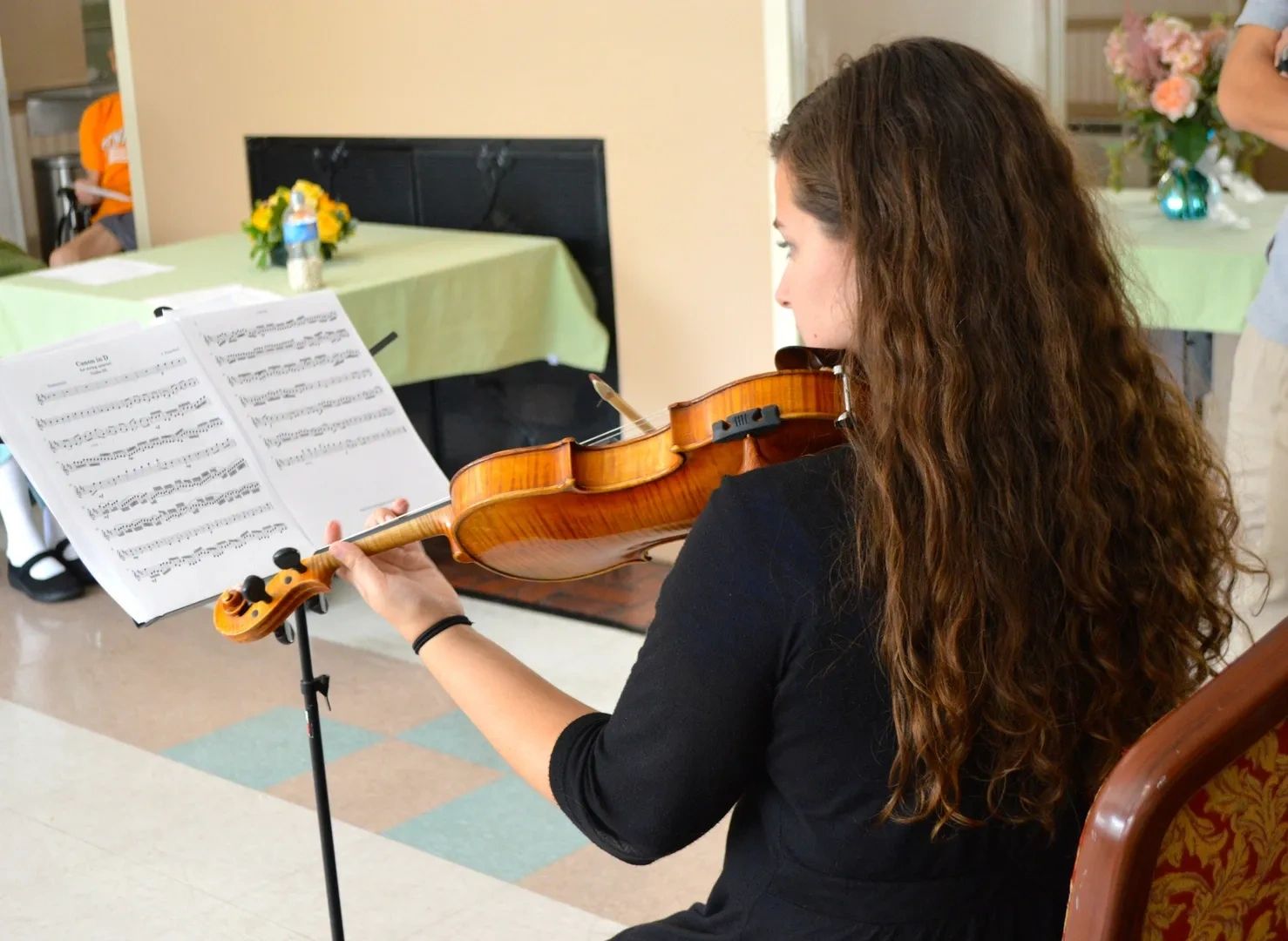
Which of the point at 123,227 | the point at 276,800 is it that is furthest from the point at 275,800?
the point at 123,227

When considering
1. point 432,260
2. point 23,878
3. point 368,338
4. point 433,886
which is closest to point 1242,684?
point 433,886

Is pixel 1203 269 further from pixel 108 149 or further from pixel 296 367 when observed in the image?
pixel 108 149

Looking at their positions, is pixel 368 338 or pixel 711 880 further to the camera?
pixel 368 338

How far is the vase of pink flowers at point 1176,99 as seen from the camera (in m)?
3.27

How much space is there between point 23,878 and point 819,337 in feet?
6.36

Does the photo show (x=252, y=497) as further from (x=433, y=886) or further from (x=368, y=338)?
(x=368, y=338)

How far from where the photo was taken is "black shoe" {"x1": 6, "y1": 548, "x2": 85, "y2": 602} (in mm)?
3904

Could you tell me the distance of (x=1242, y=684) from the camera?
828 mm

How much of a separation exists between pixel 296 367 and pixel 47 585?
235cm

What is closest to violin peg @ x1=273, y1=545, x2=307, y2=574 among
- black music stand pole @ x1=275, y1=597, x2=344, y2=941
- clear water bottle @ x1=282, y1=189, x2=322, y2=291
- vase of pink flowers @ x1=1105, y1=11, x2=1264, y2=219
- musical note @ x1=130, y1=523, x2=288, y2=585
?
black music stand pole @ x1=275, y1=597, x2=344, y2=941

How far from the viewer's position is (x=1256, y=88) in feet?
7.29

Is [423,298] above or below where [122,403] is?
below

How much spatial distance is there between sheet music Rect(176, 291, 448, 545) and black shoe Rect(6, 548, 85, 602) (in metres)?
2.29

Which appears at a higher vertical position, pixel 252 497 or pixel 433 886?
pixel 252 497
